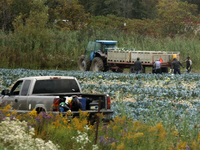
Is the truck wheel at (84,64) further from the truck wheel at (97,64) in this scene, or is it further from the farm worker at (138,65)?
the farm worker at (138,65)

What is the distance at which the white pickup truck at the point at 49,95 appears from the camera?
952 cm

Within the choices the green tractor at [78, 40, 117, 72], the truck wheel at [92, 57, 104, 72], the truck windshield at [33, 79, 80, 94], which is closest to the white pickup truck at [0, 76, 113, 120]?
the truck windshield at [33, 79, 80, 94]

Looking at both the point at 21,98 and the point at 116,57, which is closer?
the point at 21,98

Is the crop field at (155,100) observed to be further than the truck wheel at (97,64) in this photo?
No

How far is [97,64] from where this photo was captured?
90.4 feet

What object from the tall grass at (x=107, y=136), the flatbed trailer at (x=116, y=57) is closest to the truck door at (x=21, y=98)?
the tall grass at (x=107, y=136)

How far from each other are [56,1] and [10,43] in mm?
21667

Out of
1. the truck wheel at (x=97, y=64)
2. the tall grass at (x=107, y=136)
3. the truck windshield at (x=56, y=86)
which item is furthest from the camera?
the truck wheel at (x=97, y=64)

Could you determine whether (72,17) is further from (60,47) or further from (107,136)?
(107,136)

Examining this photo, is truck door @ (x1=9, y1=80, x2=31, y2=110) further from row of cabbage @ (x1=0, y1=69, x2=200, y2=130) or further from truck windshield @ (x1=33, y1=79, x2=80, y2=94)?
row of cabbage @ (x1=0, y1=69, x2=200, y2=130)

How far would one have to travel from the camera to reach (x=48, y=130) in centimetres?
763

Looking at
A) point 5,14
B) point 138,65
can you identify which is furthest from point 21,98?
point 5,14

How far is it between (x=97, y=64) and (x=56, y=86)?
1678 cm

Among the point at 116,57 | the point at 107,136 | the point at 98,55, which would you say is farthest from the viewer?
the point at 98,55
